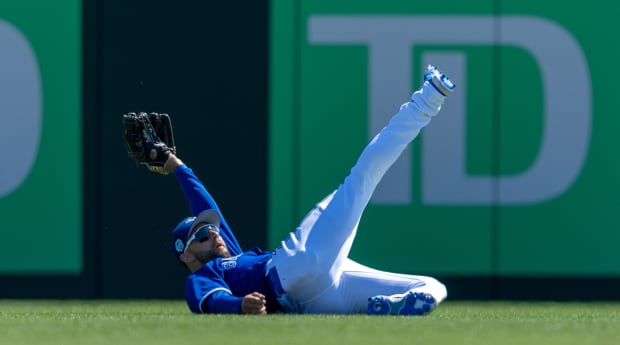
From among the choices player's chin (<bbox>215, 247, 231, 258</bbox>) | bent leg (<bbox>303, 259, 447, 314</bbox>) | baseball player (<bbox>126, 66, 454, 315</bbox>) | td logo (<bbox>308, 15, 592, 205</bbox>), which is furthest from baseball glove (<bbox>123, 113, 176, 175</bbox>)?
td logo (<bbox>308, 15, 592, 205</bbox>)

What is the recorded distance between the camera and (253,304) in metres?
5.84

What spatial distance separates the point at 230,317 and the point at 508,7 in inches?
162

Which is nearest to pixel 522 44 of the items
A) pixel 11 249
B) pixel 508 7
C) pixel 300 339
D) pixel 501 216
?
pixel 508 7

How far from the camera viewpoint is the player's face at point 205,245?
6523 millimetres

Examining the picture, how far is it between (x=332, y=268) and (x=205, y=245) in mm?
677

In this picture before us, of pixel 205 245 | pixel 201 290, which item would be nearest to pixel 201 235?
pixel 205 245

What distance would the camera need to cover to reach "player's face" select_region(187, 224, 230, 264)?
652 centimetres

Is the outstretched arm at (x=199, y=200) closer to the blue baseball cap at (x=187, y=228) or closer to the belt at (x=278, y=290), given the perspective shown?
the blue baseball cap at (x=187, y=228)

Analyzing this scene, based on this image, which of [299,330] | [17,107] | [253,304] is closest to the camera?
[299,330]

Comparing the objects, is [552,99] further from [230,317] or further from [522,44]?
[230,317]

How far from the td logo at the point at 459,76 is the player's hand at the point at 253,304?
3.44 m

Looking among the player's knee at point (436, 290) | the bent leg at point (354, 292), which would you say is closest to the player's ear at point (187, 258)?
the bent leg at point (354, 292)

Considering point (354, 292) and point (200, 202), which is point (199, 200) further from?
point (354, 292)

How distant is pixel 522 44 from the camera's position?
30.3 feet
